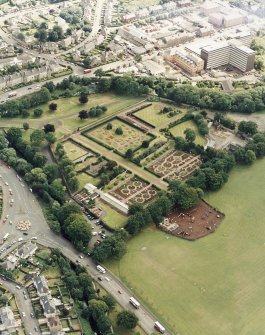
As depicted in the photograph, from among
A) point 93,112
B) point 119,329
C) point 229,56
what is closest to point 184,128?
point 93,112

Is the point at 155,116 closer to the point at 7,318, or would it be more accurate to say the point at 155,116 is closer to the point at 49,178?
the point at 49,178

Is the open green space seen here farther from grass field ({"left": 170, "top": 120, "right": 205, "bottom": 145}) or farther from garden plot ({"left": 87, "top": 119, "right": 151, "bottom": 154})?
grass field ({"left": 170, "top": 120, "right": 205, "bottom": 145})

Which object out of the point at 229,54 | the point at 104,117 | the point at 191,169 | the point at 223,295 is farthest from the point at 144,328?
the point at 229,54

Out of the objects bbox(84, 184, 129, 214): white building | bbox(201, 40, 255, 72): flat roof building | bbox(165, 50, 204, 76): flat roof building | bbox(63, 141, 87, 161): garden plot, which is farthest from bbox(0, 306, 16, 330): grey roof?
bbox(201, 40, 255, 72): flat roof building

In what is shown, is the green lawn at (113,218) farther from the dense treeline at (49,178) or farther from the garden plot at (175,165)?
the garden plot at (175,165)

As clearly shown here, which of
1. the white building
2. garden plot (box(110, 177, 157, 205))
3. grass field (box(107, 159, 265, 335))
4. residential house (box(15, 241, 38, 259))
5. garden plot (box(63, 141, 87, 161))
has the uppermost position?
residential house (box(15, 241, 38, 259))
